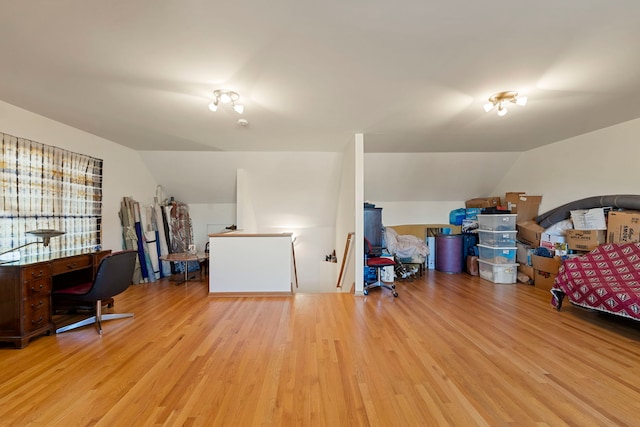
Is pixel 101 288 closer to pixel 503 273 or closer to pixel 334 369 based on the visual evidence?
pixel 334 369

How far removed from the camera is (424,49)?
1999 millimetres

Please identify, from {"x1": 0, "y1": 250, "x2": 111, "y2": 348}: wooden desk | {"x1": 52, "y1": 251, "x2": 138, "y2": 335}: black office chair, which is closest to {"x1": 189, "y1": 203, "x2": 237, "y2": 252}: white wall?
{"x1": 52, "y1": 251, "x2": 138, "y2": 335}: black office chair

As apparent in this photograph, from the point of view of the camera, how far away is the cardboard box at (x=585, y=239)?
3.84m

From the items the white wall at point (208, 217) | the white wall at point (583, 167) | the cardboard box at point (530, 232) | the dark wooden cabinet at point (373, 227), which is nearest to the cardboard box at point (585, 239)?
the cardboard box at point (530, 232)

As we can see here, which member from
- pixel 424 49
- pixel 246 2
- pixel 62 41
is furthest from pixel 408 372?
pixel 62 41

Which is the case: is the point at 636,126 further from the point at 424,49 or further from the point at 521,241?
the point at 424,49

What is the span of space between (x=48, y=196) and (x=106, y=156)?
123 cm

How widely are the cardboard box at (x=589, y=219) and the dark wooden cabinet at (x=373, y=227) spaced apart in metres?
3.02

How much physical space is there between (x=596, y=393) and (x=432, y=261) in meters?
4.20

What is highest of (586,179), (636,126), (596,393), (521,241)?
(636,126)

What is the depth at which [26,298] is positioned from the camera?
2.51 meters

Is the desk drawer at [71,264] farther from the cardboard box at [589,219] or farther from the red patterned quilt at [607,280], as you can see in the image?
the cardboard box at [589,219]

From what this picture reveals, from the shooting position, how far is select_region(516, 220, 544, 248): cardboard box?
186 inches

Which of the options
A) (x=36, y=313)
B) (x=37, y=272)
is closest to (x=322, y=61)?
(x=37, y=272)
